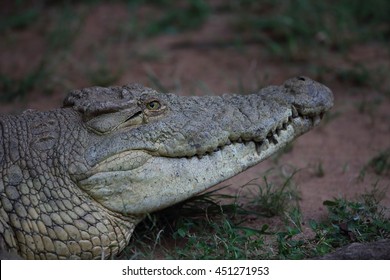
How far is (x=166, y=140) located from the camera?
365 cm

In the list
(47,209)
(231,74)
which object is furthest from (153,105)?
(231,74)

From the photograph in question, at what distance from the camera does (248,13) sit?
7582 millimetres

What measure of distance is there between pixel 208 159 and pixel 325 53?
11.1 feet

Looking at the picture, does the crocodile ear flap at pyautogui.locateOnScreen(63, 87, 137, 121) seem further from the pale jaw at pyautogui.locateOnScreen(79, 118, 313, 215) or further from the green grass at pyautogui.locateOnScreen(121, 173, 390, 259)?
the green grass at pyautogui.locateOnScreen(121, 173, 390, 259)

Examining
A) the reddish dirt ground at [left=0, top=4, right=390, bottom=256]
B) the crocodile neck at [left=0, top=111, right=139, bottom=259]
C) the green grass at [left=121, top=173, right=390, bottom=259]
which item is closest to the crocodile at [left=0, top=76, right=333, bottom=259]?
the crocodile neck at [left=0, top=111, right=139, bottom=259]

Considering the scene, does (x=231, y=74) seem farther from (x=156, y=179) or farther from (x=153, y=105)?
(x=156, y=179)

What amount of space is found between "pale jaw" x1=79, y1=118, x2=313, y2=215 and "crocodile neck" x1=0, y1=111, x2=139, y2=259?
0.08 metres

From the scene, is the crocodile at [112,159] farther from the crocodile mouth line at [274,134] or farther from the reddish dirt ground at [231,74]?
the reddish dirt ground at [231,74]

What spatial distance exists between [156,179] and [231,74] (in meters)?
3.33

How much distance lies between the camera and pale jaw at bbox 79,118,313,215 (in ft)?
11.7

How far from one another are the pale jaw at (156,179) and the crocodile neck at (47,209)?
0.27 ft

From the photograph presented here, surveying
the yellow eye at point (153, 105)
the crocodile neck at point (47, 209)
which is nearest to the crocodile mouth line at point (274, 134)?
the yellow eye at point (153, 105)
